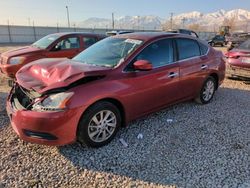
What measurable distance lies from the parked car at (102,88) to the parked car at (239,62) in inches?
102

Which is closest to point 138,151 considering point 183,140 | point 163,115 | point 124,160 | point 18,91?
point 124,160

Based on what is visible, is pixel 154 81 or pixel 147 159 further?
pixel 154 81

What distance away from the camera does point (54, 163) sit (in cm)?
333

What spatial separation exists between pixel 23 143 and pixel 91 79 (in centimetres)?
145

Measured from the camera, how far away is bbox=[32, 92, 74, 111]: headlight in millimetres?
3193

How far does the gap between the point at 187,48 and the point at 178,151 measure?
7.72ft

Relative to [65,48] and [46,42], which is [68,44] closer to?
[65,48]

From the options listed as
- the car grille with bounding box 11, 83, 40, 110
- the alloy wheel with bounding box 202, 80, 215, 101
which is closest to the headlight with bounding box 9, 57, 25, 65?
the car grille with bounding box 11, 83, 40, 110

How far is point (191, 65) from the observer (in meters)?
5.05

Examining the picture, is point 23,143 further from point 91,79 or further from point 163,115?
point 163,115

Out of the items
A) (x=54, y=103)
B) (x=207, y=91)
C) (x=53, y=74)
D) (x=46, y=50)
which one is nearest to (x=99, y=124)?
(x=54, y=103)

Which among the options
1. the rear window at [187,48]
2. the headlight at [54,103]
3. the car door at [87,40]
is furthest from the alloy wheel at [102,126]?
the car door at [87,40]

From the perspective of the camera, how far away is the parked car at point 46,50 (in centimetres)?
714

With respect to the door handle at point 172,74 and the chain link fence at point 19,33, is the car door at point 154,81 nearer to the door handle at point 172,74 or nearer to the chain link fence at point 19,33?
the door handle at point 172,74
